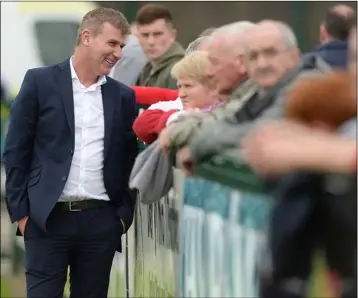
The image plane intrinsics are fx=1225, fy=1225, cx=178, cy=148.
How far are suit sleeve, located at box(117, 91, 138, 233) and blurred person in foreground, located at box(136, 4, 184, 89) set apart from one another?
1396 mm

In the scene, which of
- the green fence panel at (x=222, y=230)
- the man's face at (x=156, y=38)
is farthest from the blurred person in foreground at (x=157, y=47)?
the green fence panel at (x=222, y=230)

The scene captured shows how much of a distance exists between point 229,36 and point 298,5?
29.2ft

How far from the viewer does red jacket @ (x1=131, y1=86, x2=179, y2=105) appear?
23.1 feet

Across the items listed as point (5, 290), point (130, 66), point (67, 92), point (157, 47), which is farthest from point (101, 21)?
point (5, 290)

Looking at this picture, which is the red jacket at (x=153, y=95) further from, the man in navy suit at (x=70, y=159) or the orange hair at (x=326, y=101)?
the orange hair at (x=326, y=101)

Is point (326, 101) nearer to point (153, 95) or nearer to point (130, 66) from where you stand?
point (153, 95)

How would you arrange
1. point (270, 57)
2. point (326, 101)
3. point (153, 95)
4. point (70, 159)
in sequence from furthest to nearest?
point (153, 95) < point (70, 159) < point (270, 57) < point (326, 101)

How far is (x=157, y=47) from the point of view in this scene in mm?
7957

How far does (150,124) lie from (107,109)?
1.13 ft

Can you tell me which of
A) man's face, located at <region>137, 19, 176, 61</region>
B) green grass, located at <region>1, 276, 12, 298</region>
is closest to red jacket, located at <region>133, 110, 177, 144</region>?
man's face, located at <region>137, 19, 176, 61</region>

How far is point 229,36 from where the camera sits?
16.0ft

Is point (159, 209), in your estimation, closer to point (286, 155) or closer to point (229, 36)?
point (229, 36)

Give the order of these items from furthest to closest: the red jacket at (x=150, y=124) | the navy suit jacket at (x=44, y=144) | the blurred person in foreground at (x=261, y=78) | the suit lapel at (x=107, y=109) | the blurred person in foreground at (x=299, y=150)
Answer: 1. the suit lapel at (x=107, y=109)
2. the navy suit jacket at (x=44, y=144)
3. the red jacket at (x=150, y=124)
4. the blurred person in foreground at (x=261, y=78)
5. the blurred person in foreground at (x=299, y=150)

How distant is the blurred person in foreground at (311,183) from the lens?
11.2 feet
